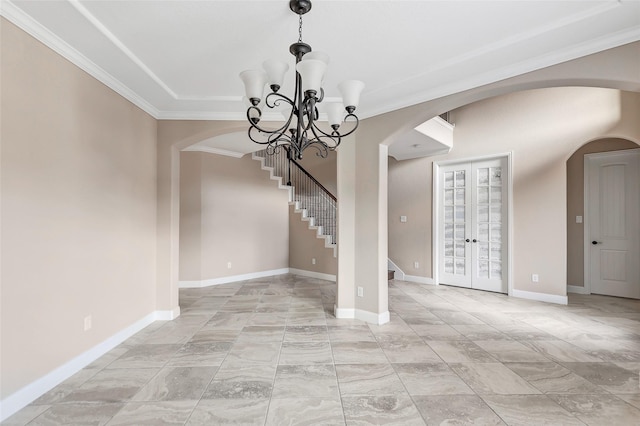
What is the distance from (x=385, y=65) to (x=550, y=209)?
400 centimetres

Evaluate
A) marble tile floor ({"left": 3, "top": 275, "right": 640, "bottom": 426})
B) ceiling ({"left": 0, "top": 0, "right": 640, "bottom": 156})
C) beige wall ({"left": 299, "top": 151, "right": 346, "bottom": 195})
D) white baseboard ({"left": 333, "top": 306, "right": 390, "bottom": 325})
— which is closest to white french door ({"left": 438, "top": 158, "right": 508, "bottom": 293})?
marble tile floor ({"left": 3, "top": 275, "right": 640, "bottom": 426})

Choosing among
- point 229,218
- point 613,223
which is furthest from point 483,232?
point 229,218

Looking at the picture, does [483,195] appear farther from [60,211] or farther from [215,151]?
[60,211]

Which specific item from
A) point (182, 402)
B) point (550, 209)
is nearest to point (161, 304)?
point (182, 402)

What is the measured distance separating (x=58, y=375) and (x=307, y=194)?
617cm

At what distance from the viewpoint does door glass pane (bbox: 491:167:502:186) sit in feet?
18.1

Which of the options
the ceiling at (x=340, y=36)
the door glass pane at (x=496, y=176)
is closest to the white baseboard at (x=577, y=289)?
the door glass pane at (x=496, y=176)

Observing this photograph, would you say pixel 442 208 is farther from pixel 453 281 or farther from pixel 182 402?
pixel 182 402

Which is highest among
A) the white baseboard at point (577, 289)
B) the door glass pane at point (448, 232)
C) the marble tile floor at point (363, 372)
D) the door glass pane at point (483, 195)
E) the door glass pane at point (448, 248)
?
the door glass pane at point (483, 195)

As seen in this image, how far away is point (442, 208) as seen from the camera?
→ 20.5 feet

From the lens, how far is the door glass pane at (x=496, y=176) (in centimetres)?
553

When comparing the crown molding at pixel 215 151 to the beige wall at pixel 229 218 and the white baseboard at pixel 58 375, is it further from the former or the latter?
the white baseboard at pixel 58 375

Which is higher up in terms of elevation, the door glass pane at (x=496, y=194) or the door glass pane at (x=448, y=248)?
the door glass pane at (x=496, y=194)

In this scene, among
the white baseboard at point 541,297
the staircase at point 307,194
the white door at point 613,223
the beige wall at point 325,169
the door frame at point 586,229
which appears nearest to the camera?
the white baseboard at point 541,297
